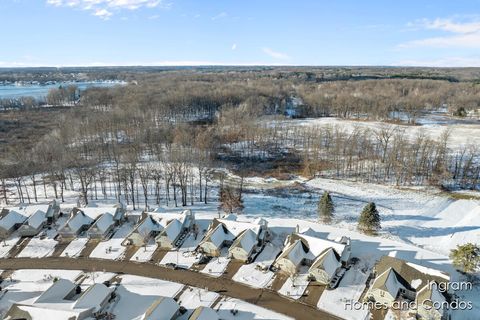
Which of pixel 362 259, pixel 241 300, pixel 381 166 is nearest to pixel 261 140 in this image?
pixel 381 166

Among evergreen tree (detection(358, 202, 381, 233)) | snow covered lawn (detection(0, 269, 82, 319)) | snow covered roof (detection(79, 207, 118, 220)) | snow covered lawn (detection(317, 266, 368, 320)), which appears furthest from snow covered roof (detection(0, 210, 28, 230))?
evergreen tree (detection(358, 202, 381, 233))

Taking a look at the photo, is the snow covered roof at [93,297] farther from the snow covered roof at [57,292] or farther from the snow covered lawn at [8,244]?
the snow covered lawn at [8,244]

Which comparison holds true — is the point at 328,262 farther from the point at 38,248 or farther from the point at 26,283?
the point at 38,248

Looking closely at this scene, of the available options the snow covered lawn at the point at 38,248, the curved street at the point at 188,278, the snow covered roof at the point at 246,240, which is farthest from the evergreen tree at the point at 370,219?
the snow covered lawn at the point at 38,248

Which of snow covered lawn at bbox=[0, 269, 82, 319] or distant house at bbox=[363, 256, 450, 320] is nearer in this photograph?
distant house at bbox=[363, 256, 450, 320]

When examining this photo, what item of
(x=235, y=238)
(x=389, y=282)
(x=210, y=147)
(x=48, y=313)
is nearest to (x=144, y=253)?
(x=235, y=238)

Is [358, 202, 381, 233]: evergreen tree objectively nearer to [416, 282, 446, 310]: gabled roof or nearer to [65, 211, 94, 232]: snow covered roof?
[416, 282, 446, 310]: gabled roof
